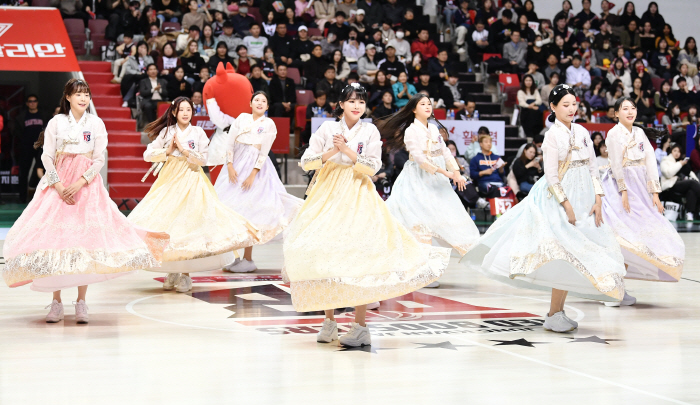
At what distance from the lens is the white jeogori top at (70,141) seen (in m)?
5.65

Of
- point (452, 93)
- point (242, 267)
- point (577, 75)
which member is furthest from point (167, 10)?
point (242, 267)

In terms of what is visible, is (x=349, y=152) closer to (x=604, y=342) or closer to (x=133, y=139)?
(x=604, y=342)

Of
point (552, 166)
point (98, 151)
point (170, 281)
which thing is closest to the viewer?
point (552, 166)

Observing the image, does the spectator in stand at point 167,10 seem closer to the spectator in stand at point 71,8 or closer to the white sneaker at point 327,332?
the spectator in stand at point 71,8

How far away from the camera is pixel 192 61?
46.1 ft

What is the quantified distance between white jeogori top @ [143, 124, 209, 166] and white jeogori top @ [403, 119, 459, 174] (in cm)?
176

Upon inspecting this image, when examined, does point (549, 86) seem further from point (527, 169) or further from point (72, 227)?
point (72, 227)

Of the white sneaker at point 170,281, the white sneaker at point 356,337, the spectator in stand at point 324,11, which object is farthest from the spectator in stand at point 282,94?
the white sneaker at point 356,337

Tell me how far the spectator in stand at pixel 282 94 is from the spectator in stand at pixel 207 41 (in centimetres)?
140

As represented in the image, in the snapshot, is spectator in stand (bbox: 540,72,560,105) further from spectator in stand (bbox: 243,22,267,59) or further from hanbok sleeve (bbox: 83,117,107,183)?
hanbok sleeve (bbox: 83,117,107,183)

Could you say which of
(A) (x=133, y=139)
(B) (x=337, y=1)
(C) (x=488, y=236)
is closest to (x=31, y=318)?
(C) (x=488, y=236)

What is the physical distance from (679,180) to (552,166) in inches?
368

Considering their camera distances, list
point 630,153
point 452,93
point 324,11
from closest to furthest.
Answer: point 630,153, point 452,93, point 324,11

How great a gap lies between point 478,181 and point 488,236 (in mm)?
7225
